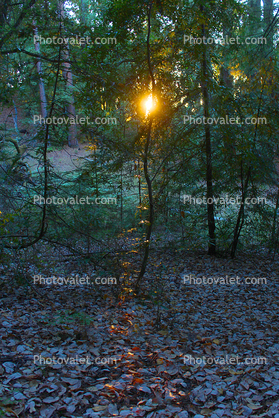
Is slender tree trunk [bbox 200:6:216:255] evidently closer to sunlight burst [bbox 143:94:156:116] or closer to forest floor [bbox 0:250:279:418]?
sunlight burst [bbox 143:94:156:116]

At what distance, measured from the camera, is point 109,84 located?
4625 mm

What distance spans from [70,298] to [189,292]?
239 centimetres

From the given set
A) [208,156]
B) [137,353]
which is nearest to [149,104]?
[208,156]

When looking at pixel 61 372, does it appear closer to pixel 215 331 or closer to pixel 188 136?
pixel 215 331

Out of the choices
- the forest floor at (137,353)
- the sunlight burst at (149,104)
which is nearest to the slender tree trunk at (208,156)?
the sunlight burst at (149,104)

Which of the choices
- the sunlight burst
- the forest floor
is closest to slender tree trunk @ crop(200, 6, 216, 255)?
the sunlight burst

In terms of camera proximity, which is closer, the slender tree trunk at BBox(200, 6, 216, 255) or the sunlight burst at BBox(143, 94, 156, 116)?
the sunlight burst at BBox(143, 94, 156, 116)

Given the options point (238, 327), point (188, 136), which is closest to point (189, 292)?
point (238, 327)

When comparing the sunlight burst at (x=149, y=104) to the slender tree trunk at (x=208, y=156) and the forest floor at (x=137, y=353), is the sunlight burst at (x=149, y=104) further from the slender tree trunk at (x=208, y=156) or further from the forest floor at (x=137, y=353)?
the forest floor at (x=137, y=353)

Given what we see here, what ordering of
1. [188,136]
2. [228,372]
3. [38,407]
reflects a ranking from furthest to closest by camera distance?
[188,136], [228,372], [38,407]

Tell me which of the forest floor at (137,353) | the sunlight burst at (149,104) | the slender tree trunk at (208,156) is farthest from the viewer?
the slender tree trunk at (208,156)

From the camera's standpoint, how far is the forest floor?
272cm

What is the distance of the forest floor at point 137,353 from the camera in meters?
2.72

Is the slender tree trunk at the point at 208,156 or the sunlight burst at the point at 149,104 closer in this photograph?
the sunlight burst at the point at 149,104
